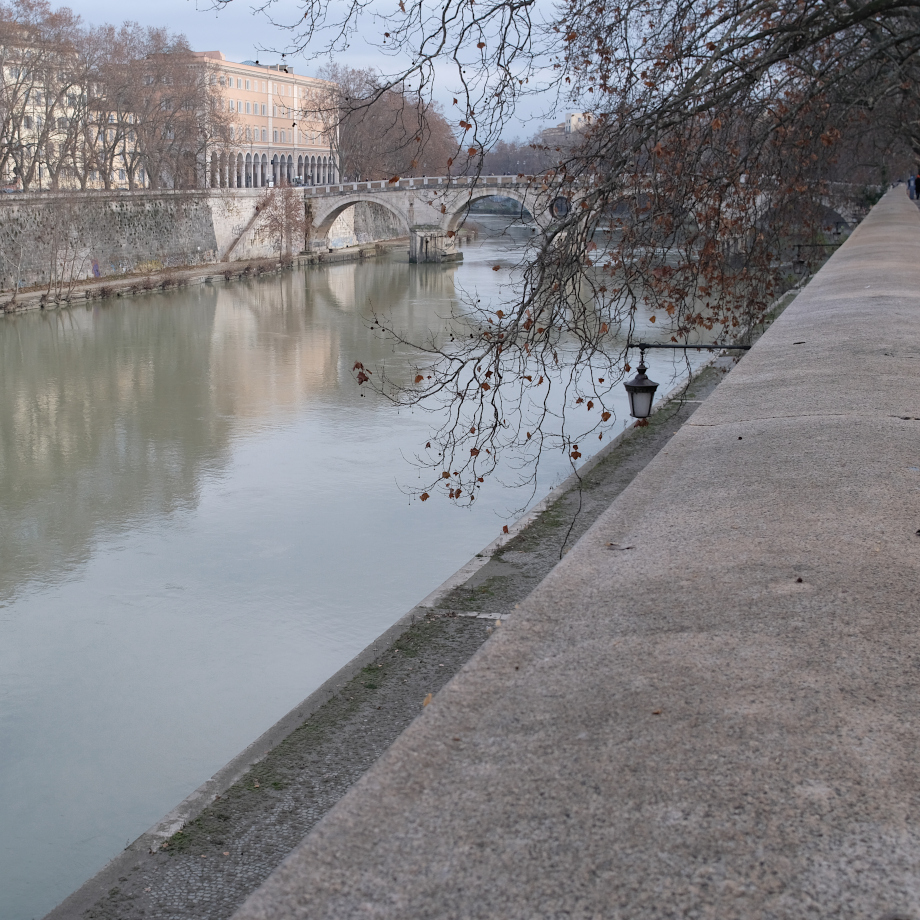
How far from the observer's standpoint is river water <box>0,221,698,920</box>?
5.85m

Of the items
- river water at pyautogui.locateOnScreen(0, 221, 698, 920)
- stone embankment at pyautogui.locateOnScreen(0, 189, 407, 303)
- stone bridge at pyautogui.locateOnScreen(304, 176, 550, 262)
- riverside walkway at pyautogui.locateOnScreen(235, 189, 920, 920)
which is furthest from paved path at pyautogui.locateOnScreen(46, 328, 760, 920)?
stone bridge at pyautogui.locateOnScreen(304, 176, 550, 262)

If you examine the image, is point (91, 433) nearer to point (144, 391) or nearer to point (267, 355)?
point (144, 391)

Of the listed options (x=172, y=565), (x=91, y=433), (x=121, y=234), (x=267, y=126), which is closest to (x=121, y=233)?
(x=121, y=234)

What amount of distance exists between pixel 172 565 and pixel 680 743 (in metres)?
8.06

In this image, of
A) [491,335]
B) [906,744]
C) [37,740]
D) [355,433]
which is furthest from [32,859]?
[355,433]

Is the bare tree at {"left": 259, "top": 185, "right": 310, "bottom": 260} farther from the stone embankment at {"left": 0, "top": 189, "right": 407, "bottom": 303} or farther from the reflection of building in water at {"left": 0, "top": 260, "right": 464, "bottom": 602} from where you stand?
the reflection of building in water at {"left": 0, "top": 260, "right": 464, "bottom": 602}

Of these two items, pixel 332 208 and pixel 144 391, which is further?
pixel 332 208

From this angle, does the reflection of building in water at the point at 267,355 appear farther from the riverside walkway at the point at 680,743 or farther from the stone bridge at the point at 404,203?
the riverside walkway at the point at 680,743

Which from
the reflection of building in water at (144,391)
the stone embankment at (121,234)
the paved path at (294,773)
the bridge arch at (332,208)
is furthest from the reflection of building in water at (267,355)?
the bridge arch at (332,208)

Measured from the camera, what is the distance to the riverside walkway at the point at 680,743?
44.1 inches

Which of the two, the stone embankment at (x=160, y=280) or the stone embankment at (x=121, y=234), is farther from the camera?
the stone embankment at (x=121, y=234)

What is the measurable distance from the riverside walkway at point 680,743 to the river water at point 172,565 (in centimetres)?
372

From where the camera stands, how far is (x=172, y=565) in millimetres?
8977

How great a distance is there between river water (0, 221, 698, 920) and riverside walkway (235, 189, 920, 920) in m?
3.72
